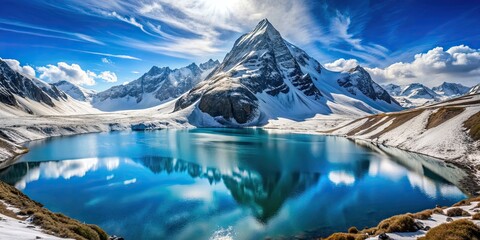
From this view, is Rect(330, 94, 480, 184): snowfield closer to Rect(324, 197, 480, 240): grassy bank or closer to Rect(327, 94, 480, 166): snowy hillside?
Rect(327, 94, 480, 166): snowy hillside

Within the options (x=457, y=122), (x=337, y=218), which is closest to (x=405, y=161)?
(x=457, y=122)

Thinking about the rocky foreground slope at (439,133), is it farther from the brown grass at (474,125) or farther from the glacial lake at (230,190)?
the glacial lake at (230,190)

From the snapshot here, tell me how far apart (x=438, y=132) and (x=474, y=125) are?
970 cm

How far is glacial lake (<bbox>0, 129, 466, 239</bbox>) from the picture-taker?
31719 mm

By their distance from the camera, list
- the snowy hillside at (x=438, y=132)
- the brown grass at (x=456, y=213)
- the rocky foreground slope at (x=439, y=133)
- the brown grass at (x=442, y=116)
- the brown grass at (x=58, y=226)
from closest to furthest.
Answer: the brown grass at (x=58, y=226) < the brown grass at (x=456, y=213) < the rocky foreground slope at (x=439, y=133) < the snowy hillside at (x=438, y=132) < the brown grass at (x=442, y=116)

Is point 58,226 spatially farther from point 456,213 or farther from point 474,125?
point 474,125

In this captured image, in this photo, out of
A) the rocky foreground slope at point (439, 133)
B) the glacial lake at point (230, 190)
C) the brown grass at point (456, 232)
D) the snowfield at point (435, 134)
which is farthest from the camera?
the snowfield at point (435, 134)

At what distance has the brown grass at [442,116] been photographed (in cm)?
8631

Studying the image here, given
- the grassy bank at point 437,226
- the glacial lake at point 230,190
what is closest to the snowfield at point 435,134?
the glacial lake at point 230,190

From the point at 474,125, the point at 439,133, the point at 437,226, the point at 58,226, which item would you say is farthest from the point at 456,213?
the point at 439,133

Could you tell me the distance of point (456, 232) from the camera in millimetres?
17578

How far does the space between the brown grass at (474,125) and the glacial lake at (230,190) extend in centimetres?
1044

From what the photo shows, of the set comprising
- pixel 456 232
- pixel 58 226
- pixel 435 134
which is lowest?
pixel 58 226

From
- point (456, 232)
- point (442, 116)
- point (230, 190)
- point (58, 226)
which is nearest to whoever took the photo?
point (456, 232)
